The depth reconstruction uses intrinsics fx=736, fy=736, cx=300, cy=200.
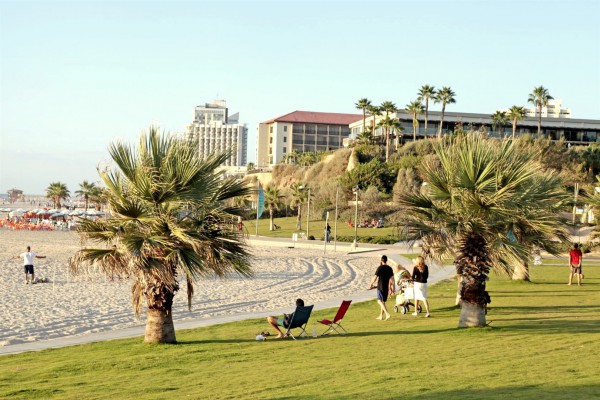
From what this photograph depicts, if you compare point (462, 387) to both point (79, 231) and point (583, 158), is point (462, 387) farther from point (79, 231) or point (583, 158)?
point (583, 158)

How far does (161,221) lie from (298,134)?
15015 centimetres

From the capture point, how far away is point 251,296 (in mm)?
24344

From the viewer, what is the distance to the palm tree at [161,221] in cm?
1285

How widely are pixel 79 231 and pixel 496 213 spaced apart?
7760mm

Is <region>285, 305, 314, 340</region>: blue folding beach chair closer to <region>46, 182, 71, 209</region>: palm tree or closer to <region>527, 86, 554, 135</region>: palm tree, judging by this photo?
<region>527, 86, 554, 135</region>: palm tree

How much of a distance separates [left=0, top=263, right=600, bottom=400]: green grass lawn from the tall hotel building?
145 metres

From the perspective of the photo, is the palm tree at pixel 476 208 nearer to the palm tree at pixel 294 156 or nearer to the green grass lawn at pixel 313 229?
the green grass lawn at pixel 313 229

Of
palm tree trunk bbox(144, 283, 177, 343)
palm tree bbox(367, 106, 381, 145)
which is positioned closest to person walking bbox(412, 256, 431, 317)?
palm tree trunk bbox(144, 283, 177, 343)

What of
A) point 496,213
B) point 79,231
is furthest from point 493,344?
point 79,231

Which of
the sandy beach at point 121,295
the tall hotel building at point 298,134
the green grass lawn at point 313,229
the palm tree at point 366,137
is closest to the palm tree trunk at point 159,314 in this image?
the sandy beach at point 121,295

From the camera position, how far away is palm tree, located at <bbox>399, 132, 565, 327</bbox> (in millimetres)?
13867

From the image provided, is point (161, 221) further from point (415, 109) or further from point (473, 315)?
point (415, 109)

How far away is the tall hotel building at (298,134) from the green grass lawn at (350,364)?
476 ft

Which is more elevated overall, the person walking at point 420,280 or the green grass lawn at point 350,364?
the person walking at point 420,280
